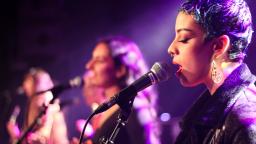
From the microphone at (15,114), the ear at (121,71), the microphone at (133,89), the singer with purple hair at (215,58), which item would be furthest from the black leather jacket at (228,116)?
the microphone at (15,114)

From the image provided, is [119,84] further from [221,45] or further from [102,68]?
[221,45]

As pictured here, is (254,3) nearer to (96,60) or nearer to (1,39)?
(96,60)

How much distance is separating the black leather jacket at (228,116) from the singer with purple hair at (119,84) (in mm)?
801

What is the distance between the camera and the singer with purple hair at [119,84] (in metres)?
3.14

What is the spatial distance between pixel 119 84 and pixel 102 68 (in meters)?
0.19

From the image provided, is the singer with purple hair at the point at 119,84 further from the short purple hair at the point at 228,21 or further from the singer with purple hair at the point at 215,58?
the short purple hair at the point at 228,21

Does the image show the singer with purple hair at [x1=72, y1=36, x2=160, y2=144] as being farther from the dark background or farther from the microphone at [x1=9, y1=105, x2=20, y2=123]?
the microphone at [x1=9, y1=105, x2=20, y2=123]

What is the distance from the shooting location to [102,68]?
346 cm

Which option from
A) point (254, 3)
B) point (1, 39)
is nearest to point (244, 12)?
point (254, 3)

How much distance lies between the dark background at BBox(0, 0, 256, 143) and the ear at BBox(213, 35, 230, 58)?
2.21 m

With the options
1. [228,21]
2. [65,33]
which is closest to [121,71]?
[228,21]

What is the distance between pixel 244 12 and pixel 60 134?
77.2 inches

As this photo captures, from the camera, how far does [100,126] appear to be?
127 inches

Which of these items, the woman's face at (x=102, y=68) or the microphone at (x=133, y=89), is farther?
the woman's face at (x=102, y=68)
